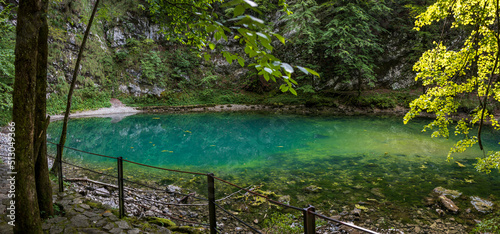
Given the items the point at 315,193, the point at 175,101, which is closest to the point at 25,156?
the point at 315,193

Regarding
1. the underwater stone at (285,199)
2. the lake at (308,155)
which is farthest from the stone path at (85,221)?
the lake at (308,155)

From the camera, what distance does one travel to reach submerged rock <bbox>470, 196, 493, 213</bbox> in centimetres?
427

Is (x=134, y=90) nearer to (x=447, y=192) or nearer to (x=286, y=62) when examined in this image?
(x=286, y=62)

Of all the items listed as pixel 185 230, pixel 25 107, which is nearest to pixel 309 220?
pixel 185 230

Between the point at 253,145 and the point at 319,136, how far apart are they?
3469 mm

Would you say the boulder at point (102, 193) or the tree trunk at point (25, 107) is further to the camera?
the boulder at point (102, 193)

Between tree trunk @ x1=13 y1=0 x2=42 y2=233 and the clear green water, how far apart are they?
4.15 metres

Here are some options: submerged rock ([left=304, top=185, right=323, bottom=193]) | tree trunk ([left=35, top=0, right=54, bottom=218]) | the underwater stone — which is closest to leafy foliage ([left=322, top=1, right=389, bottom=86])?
submerged rock ([left=304, top=185, right=323, bottom=193])

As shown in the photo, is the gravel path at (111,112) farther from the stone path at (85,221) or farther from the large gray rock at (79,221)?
the large gray rock at (79,221)

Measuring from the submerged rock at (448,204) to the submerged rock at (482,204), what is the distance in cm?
43

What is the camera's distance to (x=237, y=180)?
600cm

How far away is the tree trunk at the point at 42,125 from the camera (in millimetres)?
2715

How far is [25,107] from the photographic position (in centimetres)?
207

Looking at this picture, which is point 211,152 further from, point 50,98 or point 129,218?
point 50,98
